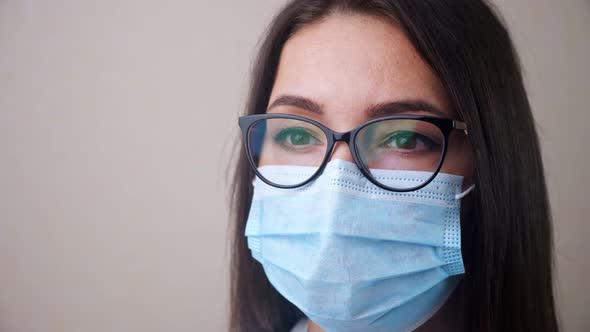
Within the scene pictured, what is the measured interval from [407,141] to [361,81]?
178mm

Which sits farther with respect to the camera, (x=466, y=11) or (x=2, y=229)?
(x=2, y=229)

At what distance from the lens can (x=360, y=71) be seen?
739mm

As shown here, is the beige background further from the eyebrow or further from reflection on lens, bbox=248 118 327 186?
the eyebrow

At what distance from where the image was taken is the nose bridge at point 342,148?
2.36 feet

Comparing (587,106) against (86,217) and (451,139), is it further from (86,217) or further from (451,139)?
(86,217)

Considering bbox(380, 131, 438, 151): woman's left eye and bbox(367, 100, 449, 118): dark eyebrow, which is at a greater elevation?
bbox(367, 100, 449, 118): dark eyebrow

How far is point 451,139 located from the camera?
0.77 meters

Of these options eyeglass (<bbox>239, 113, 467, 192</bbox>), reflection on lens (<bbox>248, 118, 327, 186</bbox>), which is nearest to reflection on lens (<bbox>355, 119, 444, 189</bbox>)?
eyeglass (<bbox>239, 113, 467, 192</bbox>)

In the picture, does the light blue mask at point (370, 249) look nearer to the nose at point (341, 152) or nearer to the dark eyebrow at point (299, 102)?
the nose at point (341, 152)

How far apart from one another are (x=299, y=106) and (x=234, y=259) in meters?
0.65

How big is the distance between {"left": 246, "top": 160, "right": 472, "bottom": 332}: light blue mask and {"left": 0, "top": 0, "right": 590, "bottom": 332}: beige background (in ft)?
2.46

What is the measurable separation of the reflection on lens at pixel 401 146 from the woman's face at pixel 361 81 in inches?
1.0

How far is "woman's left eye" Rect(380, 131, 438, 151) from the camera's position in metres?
0.75

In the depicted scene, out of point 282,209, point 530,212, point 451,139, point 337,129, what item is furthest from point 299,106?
point 530,212
